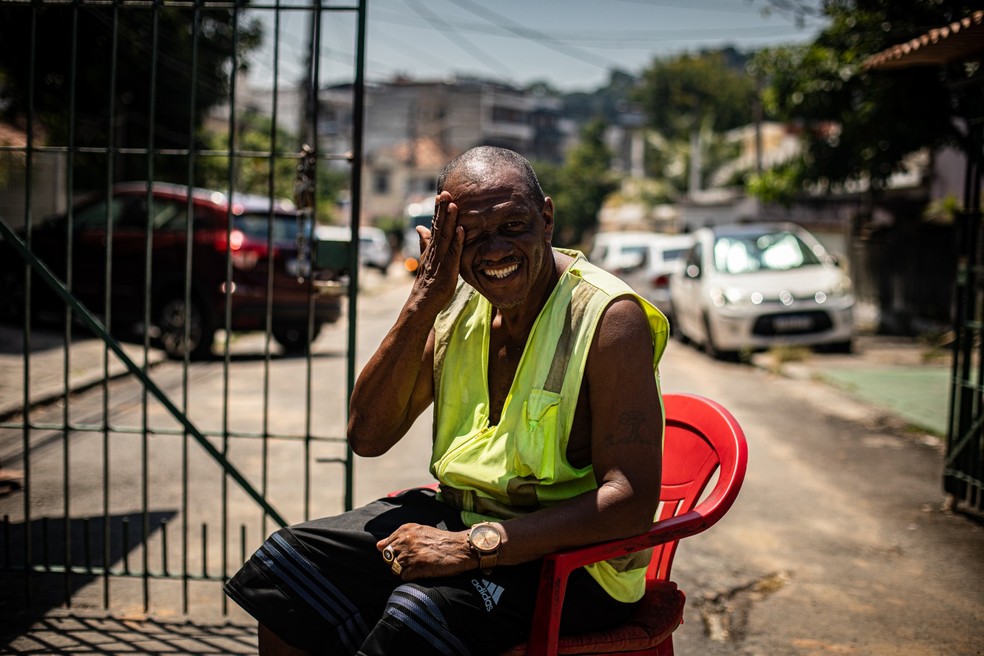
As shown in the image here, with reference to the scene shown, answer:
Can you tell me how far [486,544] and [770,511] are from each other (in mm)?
3805

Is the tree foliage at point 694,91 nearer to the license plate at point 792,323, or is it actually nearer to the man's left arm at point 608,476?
the license plate at point 792,323

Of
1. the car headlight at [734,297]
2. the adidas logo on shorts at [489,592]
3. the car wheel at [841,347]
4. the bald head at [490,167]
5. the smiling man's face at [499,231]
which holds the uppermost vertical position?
the bald head at [490,167]

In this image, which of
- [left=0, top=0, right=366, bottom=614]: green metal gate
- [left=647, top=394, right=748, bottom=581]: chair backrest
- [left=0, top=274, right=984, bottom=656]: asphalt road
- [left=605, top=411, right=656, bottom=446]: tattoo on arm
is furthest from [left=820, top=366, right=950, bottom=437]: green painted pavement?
[left=605, top=411, right=656, bottom=446]: tattoo on arm

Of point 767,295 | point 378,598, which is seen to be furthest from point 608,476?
point 767,295

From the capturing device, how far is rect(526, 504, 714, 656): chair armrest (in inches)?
83.1

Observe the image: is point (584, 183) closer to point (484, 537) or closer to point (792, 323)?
point (792, 323)

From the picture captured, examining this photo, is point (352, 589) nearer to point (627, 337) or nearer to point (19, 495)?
point (627, 337)

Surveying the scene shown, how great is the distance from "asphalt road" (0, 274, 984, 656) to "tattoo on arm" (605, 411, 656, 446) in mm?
1774

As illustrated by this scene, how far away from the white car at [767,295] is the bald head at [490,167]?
10198 millimetres

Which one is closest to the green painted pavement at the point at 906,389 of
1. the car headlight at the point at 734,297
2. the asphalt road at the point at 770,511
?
the asphalt road at the point at 770,511

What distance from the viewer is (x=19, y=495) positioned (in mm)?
5266

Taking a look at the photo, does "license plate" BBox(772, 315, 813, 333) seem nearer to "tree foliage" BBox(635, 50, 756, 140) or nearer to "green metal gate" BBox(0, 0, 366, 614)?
"green metal gate" BBox(0, 0, 366, 614)

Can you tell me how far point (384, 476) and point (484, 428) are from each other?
3.81 meters

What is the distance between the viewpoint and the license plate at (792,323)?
40.2 ft
